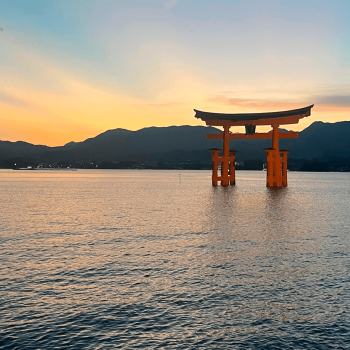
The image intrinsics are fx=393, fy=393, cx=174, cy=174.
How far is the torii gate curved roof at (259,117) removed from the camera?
56397 millimetres

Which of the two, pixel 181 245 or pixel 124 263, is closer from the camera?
pixel 124 263

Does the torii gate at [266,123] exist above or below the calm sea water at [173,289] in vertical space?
above

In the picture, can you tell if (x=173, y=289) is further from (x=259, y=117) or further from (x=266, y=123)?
(x=266, y=123)

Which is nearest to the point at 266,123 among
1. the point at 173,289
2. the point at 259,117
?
the point at 259,117

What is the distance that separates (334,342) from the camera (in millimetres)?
8578

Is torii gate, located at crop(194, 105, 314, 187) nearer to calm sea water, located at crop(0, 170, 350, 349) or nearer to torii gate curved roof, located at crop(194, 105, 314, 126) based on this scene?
torii gate curved roof, located at crop(194, 105, 314, 126)

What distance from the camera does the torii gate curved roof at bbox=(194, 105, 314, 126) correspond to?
56397 millimetres

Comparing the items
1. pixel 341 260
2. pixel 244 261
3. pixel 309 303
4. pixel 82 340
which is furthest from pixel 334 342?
pixel 341 260

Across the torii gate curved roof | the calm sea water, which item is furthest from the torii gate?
the calm sea water

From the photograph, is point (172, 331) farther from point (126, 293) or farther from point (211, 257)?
point (211, 257)

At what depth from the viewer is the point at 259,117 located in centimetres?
6025

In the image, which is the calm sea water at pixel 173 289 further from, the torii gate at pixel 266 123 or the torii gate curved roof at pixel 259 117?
the torii gate at pixel 266 123

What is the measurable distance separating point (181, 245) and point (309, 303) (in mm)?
9713

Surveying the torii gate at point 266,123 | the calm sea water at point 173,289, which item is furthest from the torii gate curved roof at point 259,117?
the calm sea water at point 173,289
